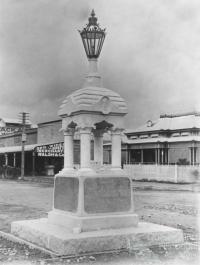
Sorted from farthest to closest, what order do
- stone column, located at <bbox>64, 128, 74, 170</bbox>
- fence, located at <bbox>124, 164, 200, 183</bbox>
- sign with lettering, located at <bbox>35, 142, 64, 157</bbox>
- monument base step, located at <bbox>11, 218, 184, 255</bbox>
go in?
sign with lettering, located at <bbox>35, 142, 64, 157</bbox>, fence, located at <bbox>124, 164, 200, 183</bbox>, stone column, located at <bbox>64, 128, 74, 170</bbox>, monument base step, located at <bbox>11, 218, 184, 255</bbox>

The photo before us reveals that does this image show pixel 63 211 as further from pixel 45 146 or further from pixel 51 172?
pixel 51 172

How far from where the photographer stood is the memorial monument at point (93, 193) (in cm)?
771

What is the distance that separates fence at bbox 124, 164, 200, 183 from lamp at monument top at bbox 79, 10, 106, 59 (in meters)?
24.6

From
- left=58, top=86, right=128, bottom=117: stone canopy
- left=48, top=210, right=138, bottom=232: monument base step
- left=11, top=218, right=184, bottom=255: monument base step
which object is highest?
left=58, top=86, right=128, bottom=117: stone canopy

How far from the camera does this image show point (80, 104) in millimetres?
8375

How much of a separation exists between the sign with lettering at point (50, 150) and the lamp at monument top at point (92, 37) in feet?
123

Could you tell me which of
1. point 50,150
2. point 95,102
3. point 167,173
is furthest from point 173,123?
point 95,102

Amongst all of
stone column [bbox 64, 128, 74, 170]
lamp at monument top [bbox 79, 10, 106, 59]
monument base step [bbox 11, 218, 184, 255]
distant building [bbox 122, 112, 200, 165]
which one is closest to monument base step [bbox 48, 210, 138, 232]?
monument base step [bbox 11, 218, 184, 255]

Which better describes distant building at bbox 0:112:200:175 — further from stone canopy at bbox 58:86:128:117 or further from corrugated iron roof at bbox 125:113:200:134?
stone canopy at bbox 58:86:128:117

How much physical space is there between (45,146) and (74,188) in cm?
3848

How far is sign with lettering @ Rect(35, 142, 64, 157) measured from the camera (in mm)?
45969

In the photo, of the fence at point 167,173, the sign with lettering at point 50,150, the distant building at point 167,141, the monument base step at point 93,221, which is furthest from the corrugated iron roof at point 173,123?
the monument base step at point 93,221

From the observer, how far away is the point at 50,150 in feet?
153

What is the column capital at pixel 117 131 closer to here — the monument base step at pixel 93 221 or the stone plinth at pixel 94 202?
the stone plinth at pixel 94 202
